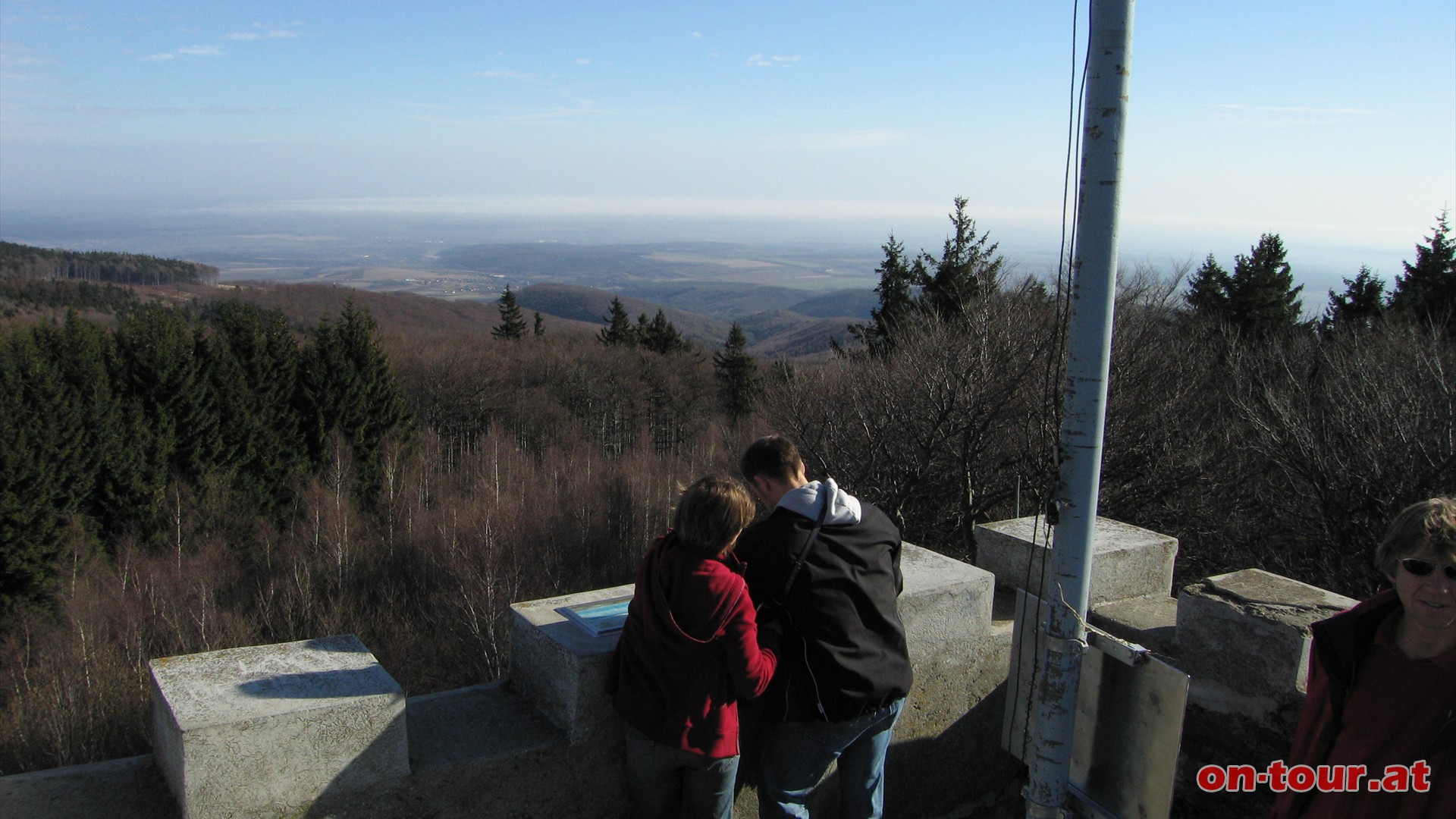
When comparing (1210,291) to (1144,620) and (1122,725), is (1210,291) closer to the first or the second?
(1144,620)

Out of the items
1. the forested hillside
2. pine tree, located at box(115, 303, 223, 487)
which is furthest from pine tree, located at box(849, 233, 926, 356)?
the forested hillside

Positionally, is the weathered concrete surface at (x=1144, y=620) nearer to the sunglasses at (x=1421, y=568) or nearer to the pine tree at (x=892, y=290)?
the sunglasses at (x=1421, y=568)

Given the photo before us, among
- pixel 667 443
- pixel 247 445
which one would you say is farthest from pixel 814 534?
pixel 667 443

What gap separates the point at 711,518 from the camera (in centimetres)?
262

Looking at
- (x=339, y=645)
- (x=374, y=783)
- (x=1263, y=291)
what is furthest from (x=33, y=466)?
(x=1263, y=291)

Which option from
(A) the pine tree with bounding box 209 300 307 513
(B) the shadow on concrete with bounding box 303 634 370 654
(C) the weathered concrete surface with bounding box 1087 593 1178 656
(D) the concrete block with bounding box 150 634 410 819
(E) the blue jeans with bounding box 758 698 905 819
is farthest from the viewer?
(A) the pine tree with bounding box 209 300 307 513

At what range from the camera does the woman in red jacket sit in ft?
8.62

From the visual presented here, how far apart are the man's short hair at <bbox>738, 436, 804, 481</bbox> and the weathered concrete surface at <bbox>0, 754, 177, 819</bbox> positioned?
1.89m

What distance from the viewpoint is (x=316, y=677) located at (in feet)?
9.30

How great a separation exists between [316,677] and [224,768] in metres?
0.36

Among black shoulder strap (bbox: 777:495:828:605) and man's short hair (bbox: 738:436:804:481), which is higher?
man's short hair (bbox: 738:436:804:481)

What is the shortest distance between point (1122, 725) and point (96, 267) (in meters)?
102

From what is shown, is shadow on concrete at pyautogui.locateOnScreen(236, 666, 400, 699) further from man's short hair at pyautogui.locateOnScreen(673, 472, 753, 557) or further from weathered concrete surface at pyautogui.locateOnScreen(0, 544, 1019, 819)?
man's short hair at pyautogui.locateOnScreen(673, 472, 753, 557)

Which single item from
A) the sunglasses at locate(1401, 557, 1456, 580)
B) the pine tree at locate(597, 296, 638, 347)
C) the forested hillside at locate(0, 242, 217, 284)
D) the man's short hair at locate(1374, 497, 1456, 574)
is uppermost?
the man's short hair at locate(1374, 497, 1456, 574)
